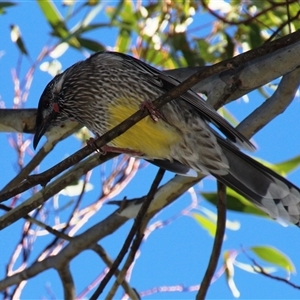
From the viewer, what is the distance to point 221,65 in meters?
2.43

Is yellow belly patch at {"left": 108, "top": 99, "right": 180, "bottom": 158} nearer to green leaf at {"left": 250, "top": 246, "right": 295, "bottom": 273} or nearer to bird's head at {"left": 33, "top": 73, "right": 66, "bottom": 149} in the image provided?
bird's head at {"left": 33, "top": 73, "right": 66, "bottom": 149}

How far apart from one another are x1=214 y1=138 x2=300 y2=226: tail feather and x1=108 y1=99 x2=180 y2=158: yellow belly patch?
23 cm

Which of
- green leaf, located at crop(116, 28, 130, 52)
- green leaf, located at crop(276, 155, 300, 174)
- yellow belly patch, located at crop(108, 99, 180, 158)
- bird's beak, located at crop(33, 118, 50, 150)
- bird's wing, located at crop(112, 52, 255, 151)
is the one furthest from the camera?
green leaf, located at crop(116, 28, 130, 52)

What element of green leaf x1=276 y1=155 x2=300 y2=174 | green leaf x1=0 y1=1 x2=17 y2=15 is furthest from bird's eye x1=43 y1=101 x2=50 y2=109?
green leaf x1=276 y1=155 x2=300 y2=174

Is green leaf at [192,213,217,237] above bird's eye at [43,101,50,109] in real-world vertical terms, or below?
below

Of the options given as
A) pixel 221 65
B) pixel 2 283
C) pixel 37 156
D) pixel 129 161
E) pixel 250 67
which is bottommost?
pixel 221 65

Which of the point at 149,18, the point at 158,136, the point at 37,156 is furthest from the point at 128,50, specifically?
the point at 158,136

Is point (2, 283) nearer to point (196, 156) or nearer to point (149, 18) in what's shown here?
point (196, 156)

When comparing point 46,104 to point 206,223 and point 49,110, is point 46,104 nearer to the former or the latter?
point 49,110

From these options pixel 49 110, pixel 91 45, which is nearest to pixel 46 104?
pixel 49 110

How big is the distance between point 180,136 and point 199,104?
20cm

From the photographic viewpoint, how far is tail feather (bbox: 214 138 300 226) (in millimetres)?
3135

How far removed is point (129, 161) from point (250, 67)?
1.30m

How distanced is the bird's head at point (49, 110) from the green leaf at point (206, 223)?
4.06ft
